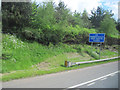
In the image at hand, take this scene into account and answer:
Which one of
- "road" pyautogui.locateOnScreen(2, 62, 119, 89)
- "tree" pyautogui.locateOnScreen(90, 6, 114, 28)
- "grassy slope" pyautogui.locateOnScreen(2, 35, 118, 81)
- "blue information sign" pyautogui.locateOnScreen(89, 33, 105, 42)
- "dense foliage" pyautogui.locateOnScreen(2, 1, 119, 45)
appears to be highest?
"tree" pyautogui.locateOnScreen(90, 6, 114, 28)

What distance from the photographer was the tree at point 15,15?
15.7 metres

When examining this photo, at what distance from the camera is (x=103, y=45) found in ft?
109

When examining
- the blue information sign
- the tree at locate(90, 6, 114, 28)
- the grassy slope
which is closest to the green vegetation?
the grassy slope

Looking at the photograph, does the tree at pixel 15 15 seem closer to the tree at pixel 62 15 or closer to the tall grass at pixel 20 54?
the tall grass at pixel 20 54

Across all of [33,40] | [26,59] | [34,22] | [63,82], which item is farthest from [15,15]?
[63,82]

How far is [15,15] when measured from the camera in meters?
15.9

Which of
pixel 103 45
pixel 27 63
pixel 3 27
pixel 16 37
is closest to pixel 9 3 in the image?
pixel 3 27

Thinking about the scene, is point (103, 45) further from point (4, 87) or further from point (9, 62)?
point (4, 87)

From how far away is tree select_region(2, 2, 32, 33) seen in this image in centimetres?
1569

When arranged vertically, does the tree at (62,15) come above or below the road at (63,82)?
above

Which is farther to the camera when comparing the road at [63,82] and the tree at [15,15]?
the tree at [15,15]

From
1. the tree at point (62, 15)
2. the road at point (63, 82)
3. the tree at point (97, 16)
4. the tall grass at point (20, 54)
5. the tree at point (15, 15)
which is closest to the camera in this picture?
the road at point (63, 82)

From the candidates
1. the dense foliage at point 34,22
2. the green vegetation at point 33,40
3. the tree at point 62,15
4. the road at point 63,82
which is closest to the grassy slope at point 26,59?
the green vegetation at point 33,40

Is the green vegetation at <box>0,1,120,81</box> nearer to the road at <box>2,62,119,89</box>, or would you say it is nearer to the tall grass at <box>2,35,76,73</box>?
the tall grass at <box>2,35,76,73</box>
